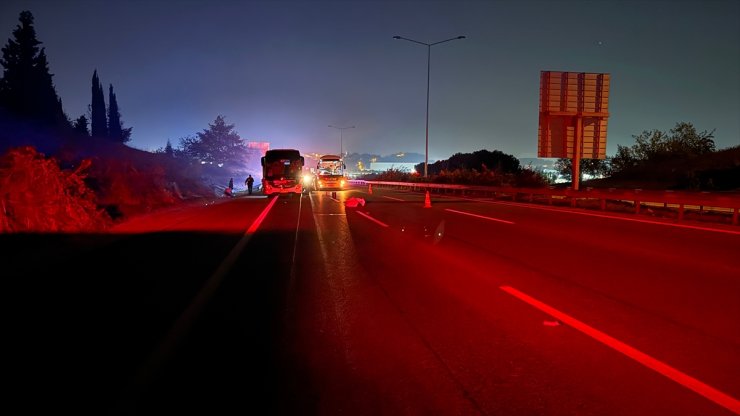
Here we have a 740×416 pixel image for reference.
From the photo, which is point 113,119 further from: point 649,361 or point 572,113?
point 649,361

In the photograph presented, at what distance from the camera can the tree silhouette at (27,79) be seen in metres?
59.2

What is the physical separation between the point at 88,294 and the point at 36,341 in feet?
7.78

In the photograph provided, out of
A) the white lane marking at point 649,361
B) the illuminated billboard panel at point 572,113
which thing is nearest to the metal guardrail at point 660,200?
the illuminated billboard panel at point 572,113

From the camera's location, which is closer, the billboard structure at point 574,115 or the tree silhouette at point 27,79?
the billboard structure at point 574,115

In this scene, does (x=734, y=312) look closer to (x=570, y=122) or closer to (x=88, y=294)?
(x=88, y=294)

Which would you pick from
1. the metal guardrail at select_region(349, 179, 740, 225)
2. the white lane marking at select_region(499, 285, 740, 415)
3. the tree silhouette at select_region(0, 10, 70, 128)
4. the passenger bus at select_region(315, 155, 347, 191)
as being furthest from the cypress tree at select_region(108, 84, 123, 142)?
the white lane marking at select_region(499, 285, 740, 415)

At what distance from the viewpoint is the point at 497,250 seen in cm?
1222

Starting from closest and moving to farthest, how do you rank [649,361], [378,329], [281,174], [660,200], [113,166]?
[649,361] → [378,329] → [660,200] → [113,166] → [281,174]

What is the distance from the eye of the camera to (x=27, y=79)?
2376 inches

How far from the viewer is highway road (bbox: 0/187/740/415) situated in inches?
173

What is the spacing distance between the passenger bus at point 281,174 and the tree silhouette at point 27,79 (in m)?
31.3

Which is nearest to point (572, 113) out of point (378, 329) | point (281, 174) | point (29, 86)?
point (281, 174)

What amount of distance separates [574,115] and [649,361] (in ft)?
92.3

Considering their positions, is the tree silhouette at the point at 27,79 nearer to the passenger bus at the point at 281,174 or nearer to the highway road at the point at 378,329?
the passenger bus at the point at 281,174
